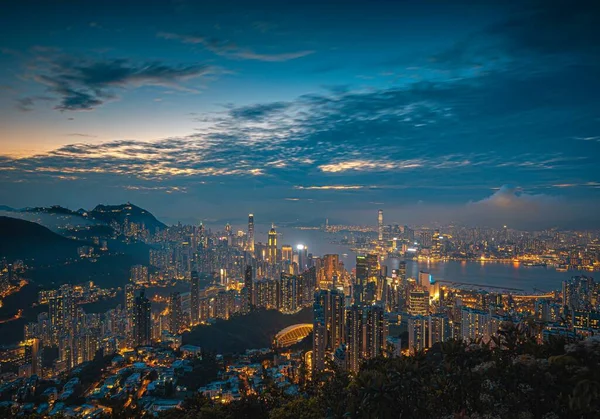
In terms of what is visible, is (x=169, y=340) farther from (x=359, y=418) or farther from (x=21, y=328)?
(x=359, y=418)

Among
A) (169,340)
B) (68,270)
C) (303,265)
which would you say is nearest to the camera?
(169,340)

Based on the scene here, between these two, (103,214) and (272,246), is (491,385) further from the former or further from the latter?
(103,214)

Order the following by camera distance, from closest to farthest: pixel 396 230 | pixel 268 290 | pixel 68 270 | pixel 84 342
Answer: pixel 84 342
pixel 268 290
pixel 68 270
pixel 396 230

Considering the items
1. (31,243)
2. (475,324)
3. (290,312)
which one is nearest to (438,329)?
(475,324)

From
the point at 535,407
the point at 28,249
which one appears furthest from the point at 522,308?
the point at 28,249

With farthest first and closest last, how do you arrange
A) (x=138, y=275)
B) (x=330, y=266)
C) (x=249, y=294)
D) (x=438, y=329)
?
(x=330, y=266)
(x=138, y=275)
(x=249, y=294)
(x=438, y=329)

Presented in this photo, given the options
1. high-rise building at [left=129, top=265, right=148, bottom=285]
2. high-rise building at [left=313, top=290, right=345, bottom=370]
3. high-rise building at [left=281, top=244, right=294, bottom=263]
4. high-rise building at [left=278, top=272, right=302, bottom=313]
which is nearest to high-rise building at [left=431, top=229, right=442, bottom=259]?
high-rise building at [left=281, top=244, right=294, bottom=263]

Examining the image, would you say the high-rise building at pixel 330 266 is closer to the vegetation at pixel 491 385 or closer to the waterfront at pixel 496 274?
the waterfront at pixel 496 274
